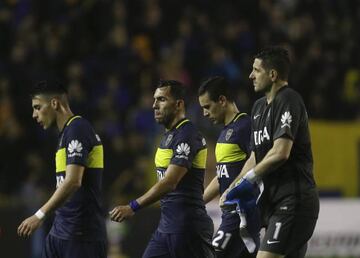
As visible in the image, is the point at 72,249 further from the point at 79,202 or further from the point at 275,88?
the point at 275,88

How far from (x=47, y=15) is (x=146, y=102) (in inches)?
94.7

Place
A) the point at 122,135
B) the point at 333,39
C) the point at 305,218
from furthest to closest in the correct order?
the point at 333,39 → the point at 122,135 → the point at 305,218

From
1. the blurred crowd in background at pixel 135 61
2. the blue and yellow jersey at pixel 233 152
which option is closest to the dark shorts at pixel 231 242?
the blue and yellow jersey at pixel 233 152

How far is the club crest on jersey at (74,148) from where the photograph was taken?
8414 mm

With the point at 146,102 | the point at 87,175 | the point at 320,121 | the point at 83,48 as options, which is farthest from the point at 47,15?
the point at 87,175

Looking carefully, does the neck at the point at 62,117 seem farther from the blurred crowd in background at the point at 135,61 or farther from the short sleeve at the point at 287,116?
the blurred crowd in background at the point at 135,61

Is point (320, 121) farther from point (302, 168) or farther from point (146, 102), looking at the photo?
point (302, 168)

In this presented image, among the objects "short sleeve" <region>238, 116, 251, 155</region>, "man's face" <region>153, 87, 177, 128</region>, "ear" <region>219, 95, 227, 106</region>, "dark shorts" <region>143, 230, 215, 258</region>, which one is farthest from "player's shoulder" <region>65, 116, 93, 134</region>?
"short sleeve" <region>238, 116, 251, 155</region>

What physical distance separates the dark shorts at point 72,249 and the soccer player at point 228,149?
1.07m

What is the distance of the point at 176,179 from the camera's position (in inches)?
330

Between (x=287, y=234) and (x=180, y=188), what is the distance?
1423mm

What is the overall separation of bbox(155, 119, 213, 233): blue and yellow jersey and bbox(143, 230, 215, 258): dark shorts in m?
0.06

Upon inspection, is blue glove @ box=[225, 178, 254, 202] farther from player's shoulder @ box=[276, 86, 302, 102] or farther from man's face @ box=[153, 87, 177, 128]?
man's face @ box=[153, 87, 177, 128]

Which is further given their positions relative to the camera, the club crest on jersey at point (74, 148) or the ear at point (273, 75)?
the club crest on jersey at point (74, 148)
